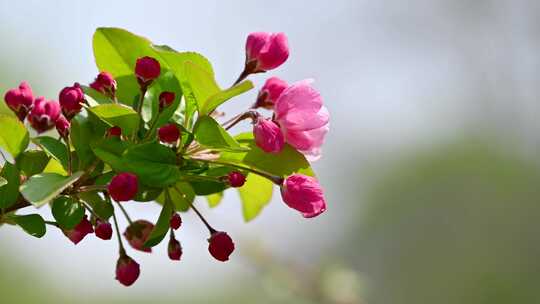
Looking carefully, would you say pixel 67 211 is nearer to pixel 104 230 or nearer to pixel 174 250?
pixel 104 230

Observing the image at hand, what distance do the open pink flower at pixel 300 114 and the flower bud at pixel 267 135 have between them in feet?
0.10

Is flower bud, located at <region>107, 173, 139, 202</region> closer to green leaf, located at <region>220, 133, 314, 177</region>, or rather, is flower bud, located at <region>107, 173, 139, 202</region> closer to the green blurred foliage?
green leaf, located at <region>220, 133, 314, 177</region>

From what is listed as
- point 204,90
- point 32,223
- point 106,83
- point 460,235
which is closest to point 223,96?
point 204,90

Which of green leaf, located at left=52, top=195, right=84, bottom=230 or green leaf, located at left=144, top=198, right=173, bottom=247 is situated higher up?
green leaf, located at left=52, top=195, right=84, bottom=230

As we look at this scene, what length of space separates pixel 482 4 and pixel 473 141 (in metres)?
3.43

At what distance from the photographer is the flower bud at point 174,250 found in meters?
0.90

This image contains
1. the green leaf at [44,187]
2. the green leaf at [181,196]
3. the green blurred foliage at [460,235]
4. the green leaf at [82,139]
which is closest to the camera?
the green leaf at [44,187]

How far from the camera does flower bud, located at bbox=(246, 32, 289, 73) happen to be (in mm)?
905

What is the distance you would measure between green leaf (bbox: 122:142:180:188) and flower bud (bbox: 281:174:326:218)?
0.41ft

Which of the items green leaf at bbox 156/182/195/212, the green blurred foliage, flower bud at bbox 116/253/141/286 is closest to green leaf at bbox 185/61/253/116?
green leaf at bbox 156/182/195/212

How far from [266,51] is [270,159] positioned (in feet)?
0.40

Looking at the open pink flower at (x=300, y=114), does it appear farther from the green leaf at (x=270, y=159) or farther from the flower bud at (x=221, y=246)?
the flower bud at (x=221, y=246)

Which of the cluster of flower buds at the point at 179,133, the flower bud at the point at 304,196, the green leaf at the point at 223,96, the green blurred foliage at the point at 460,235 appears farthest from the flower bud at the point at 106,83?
the green blurred foliage at the point at 460,235

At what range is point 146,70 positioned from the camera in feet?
2.68
